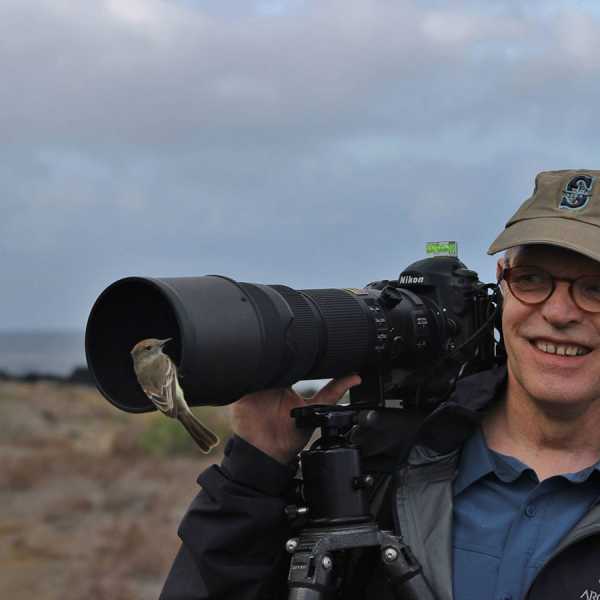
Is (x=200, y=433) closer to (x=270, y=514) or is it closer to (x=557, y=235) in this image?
(x=270, y=514)

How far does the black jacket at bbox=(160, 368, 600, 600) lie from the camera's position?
2.75m

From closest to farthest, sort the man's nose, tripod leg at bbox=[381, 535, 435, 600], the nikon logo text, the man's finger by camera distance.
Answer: tripod leg at bbox=[381, 535, 435, 600] < the man's nose < the man's finger < the nikon logo text

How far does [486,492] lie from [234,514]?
586 millimetres

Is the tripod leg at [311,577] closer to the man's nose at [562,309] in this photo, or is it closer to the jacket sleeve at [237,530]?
the jacket sleeve at [237,530]

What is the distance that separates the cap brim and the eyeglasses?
0.22 ft

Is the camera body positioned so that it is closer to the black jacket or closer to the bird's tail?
the bird's tail

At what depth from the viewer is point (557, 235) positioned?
269 cm

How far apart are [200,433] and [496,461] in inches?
28.4

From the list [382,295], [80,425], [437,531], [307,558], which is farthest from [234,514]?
[80,425]

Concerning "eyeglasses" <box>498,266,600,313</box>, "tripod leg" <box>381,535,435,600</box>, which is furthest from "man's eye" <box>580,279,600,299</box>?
"tripod leg" <box>381,535,435,600</box>

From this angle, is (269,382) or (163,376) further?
(269,382)

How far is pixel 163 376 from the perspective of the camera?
2424mm

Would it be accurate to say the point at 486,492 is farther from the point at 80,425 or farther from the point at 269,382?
the point at 80,425

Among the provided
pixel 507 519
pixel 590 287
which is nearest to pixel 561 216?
pixel 590 287
